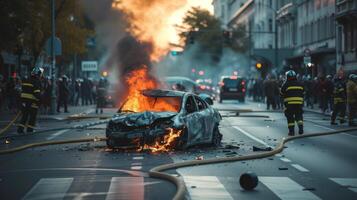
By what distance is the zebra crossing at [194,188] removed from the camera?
33.7ft

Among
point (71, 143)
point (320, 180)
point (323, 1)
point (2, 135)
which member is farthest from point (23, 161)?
point (323, 1)

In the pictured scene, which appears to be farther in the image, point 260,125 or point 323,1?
point 323,1

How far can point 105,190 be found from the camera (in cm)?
1080

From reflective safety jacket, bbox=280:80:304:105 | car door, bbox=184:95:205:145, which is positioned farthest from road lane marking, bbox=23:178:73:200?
reflective safety jacket, bbox=280:80:304:105

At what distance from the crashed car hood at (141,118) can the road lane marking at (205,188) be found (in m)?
4.18

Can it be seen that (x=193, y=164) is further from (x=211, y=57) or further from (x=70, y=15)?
(x=211, y=57)

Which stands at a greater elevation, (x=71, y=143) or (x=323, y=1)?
(x=323, y=1)

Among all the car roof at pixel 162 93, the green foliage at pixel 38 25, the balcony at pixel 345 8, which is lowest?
the car roof at pixel 162 93

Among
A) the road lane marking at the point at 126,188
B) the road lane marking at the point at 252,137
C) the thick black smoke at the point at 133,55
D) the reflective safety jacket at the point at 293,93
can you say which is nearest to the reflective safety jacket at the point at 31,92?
the road lane marking at the point at 252,137

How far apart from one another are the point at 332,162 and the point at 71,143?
716 cm

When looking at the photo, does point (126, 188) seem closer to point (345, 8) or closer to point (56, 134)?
point (56, 134)

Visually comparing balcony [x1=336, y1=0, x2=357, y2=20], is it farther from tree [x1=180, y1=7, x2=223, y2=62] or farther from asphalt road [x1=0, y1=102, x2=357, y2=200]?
tree [x1=180, y1=7, x2=223, y2=62]

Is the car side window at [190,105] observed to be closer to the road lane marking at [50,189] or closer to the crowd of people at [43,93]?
the road lane marking at [50,189]

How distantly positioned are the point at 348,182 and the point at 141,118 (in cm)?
574
